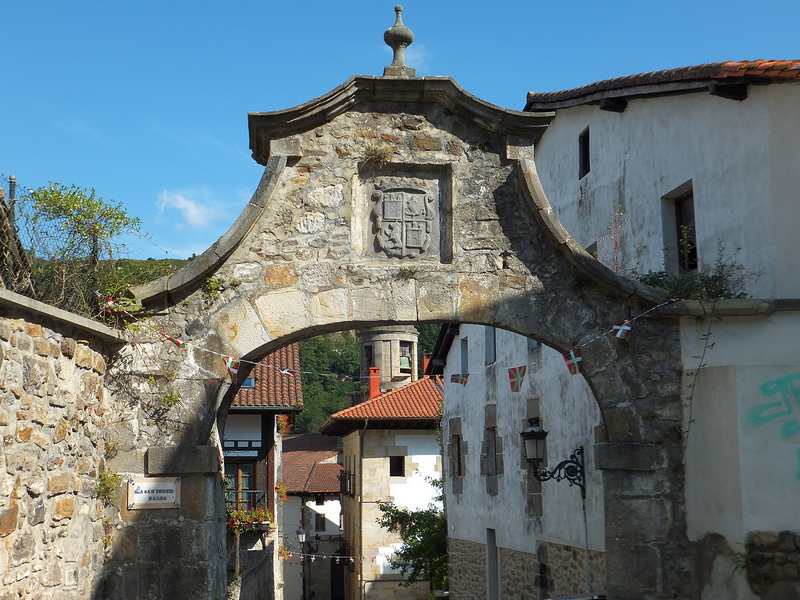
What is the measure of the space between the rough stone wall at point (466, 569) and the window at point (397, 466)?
7.14m

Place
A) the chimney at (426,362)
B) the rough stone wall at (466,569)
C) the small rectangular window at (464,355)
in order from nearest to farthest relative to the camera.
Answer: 1. the rough stone wall at (466,569)
2. the small rectangular window at (464,355)
3. the chimney at (426,362)

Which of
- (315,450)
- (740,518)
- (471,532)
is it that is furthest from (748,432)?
(315,450)

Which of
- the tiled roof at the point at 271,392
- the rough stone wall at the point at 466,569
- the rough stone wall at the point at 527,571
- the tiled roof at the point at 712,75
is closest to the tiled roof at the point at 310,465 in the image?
the tiled roof at the point at 271,392

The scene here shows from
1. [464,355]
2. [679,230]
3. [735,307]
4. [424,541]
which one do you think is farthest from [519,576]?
[735,307]

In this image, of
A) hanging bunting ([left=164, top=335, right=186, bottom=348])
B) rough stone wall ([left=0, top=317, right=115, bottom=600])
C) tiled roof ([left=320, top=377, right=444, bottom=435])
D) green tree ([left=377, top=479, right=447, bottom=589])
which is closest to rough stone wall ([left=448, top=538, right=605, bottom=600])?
green tree ([left=377, top=479, right=447, bottom=589])

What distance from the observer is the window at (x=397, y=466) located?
25.6m

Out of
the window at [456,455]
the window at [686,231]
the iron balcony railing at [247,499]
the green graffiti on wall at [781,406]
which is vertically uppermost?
the window at [686,231]

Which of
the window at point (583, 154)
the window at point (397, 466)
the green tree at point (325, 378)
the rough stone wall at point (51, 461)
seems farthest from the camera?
the green tree at point (325, 378)

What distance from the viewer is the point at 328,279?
775 cm

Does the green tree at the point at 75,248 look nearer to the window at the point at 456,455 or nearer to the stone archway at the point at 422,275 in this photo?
the stone archway at the point at 422,275

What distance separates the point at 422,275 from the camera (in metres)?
7.85

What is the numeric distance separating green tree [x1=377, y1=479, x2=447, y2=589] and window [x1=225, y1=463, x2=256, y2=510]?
321 cm

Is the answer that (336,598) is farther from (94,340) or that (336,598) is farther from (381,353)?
(94,340)

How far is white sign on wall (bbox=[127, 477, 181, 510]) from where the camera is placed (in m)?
7.27
